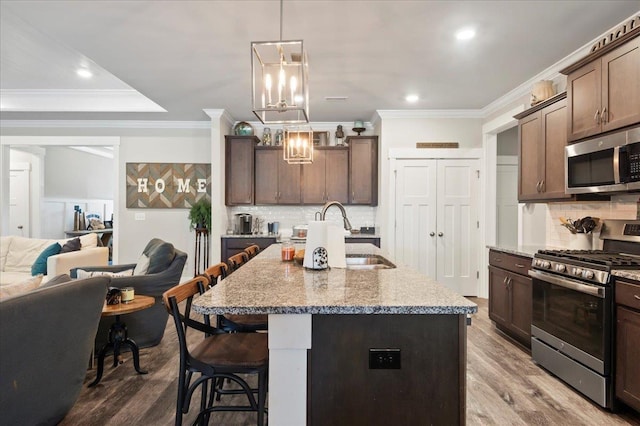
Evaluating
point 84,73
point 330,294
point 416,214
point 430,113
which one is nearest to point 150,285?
point 330,294

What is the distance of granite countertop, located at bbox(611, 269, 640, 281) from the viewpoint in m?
2.12

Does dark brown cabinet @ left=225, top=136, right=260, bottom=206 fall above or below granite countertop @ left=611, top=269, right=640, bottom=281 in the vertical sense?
above

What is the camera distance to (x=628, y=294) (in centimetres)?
217

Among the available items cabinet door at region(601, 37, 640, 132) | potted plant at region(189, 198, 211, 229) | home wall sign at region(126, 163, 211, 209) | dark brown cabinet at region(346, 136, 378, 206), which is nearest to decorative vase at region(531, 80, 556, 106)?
cabinet door at region(601, 37, 640, 132)

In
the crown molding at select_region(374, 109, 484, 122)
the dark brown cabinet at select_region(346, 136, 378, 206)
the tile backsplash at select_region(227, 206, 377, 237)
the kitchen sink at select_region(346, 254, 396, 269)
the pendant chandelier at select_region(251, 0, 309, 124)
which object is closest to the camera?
the pendant chandelier at select_region(251, 0, 309, 124)

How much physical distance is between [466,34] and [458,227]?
2895mm

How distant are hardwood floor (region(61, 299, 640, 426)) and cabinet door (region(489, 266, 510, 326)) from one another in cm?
43

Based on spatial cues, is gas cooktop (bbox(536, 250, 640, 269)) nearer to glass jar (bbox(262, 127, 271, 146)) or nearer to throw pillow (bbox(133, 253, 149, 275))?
throw pillow (bbox(133, 253, 149, 275))

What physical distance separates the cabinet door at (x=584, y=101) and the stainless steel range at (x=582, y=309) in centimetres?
77

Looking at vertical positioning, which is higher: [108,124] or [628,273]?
[108,124]

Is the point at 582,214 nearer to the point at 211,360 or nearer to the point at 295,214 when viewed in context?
the point at 211,360

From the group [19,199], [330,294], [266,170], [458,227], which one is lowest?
[330,294]

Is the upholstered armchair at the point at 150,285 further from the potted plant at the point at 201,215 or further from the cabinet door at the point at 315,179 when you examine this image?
the cabinet door at the point at 315,179

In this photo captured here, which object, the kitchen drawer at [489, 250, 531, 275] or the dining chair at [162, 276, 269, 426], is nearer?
the dining chair at [162, 276, 269, 426]
